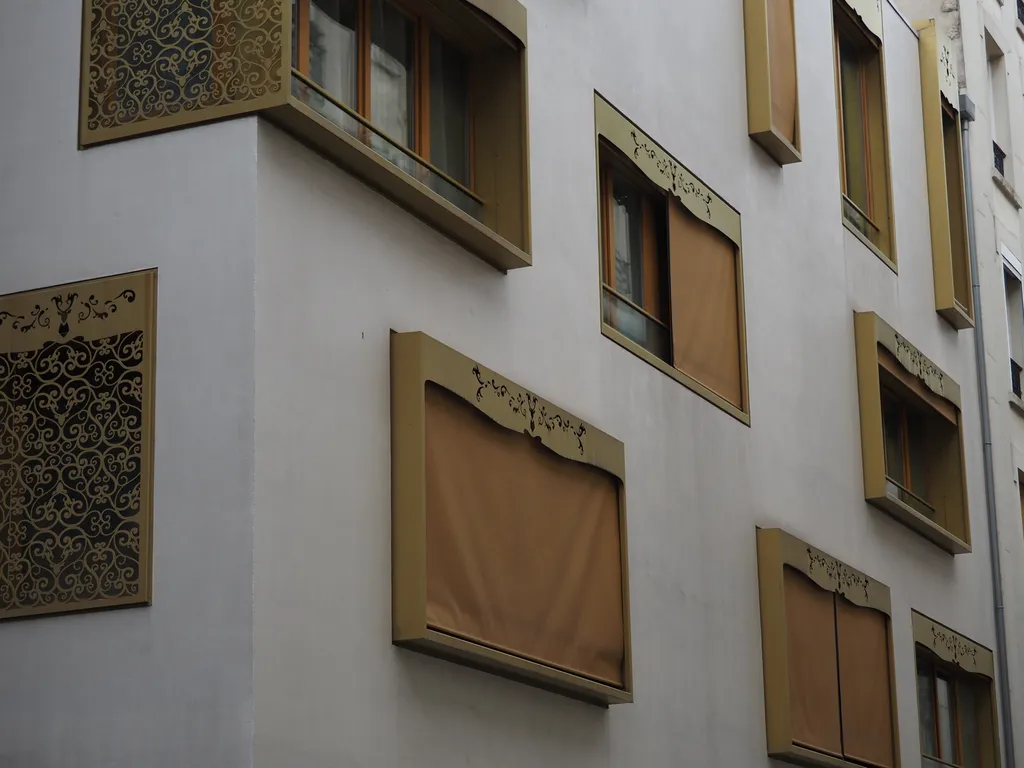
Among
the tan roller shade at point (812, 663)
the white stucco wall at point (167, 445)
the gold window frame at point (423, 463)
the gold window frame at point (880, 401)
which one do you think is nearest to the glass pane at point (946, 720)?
the gold window frame at point (880, 401)

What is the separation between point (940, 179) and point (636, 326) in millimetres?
8461

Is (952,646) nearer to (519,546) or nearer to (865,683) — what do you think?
(865,683)

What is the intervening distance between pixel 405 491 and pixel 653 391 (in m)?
3.74

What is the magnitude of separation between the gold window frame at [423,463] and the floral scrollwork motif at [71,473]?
142 centimetres

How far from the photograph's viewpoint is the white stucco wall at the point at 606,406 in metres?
9.02

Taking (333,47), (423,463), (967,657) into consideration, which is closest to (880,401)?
(967,657)

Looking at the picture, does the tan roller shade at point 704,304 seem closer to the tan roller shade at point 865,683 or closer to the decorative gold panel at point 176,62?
the tan roller shade at point 865,683

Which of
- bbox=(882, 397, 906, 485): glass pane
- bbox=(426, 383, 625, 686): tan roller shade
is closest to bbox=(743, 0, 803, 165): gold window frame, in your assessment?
bbox=(882, 397, 906, 485): glass pane

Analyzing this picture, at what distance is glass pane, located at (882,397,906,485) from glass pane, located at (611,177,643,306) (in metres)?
5.86

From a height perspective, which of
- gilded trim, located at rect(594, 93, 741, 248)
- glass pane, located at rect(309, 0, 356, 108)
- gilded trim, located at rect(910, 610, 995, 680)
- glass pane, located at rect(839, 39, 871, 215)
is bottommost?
gilded trim, located at rect(910, 610, 995, 680)

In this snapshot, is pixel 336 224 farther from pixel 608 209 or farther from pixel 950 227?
pixel 950 227

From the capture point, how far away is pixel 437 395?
10.1 metres

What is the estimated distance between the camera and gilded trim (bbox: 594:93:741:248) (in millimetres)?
13117

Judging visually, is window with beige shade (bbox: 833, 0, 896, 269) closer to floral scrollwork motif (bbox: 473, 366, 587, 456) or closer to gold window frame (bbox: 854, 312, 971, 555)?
gold window frame (bbox: 854, 312, 971, 555)
